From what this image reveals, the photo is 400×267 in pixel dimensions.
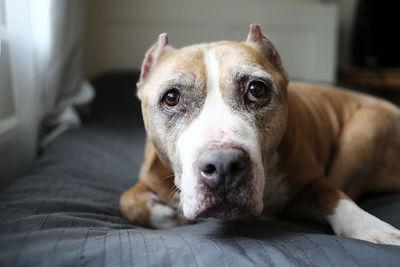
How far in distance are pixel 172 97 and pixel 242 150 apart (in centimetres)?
40

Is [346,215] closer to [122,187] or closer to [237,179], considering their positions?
[237,179]

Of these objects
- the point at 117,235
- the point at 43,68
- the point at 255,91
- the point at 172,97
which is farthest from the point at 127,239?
the point at 43,68

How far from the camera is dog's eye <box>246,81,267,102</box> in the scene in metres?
1.33

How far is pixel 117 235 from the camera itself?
3.75 feet

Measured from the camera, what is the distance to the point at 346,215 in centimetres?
135

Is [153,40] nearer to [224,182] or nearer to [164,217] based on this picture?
[164,217]

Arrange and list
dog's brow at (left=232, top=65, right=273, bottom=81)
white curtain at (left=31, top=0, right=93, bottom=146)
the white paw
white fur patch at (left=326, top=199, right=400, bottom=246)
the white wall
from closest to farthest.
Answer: white fur patch at (left=326, top=199, right=400, bottom=246)
dog's brow at (left=232, top=65, right=273, bottom=81)
the white paw
white curtain at (left=31, top=0, right=93, bottom=146)
the white wall

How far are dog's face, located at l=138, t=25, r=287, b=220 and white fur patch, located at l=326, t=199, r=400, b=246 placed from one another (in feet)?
1.12

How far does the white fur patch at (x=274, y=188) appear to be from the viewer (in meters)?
1.53

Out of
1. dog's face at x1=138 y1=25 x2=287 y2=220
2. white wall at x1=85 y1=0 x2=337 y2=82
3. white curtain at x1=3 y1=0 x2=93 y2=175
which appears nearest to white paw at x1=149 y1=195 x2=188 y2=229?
dog's face at x1=138 y1=25 x2=287 y2=220

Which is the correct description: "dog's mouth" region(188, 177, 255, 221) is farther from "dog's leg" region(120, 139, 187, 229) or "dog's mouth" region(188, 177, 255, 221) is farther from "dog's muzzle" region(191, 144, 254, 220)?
"dog's leg" region(120, 139, 187, 229)

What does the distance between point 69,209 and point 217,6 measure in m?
3.09

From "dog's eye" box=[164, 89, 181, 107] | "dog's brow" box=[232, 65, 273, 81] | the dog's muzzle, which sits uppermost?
"dog's brow" box=[232, 65, 273, 81]

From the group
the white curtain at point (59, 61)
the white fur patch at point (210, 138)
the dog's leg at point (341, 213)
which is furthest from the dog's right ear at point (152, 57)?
the white curtain at point (59, 61)
